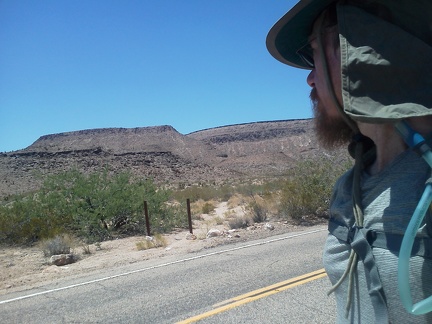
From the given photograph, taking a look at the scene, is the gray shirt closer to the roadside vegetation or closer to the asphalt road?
the asphalt road

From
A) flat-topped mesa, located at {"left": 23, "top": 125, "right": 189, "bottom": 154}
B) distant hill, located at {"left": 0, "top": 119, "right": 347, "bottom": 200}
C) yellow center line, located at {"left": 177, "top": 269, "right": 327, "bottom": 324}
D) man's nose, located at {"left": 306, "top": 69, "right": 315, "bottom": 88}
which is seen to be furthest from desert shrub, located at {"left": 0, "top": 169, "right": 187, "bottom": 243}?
flat-topped mesa, located at {"left": 23, "top": 125, "right": 189, "bottom": 154}

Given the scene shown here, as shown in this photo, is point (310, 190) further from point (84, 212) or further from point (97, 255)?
point (84, 212)

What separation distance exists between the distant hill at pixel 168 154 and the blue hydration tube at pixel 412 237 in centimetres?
6112

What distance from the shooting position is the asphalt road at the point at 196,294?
5332 mm

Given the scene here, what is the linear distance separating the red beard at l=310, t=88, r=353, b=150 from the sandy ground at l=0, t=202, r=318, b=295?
8.32 metres

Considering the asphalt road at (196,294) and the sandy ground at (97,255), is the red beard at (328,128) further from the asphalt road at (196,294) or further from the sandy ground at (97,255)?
the sandy ground at (97,255)

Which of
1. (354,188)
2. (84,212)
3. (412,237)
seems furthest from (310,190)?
(412,237)

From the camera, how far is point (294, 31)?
4.39ft

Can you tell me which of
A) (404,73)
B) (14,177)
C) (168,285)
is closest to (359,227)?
(404,73)

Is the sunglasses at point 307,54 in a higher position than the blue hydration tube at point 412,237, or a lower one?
higher

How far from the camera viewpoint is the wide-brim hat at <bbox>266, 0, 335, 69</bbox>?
117 cm

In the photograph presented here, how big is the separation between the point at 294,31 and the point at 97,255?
11173 millimetres

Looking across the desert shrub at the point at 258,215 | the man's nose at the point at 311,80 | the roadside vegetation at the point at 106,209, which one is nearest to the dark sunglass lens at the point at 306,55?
the man's nose at the point at 311,80

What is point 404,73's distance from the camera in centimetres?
93
